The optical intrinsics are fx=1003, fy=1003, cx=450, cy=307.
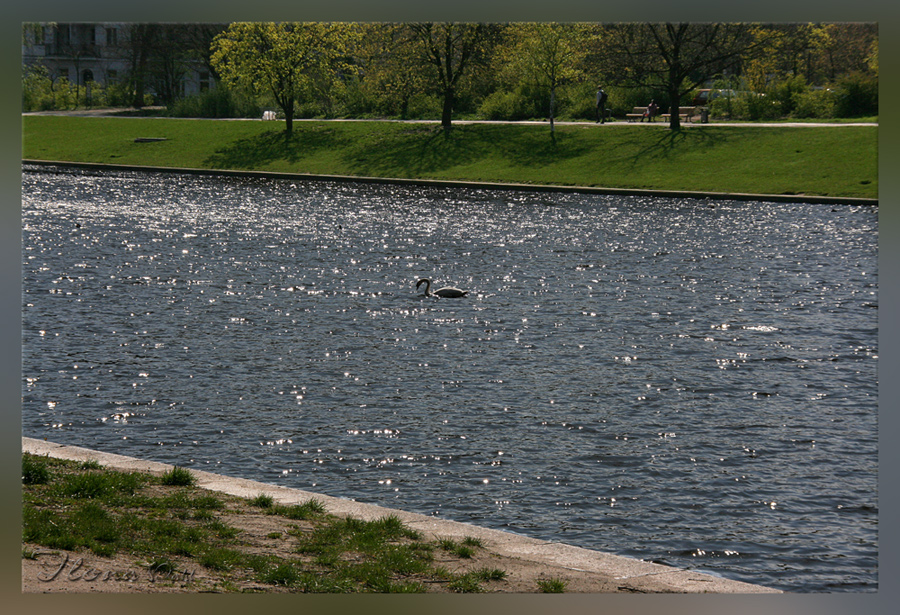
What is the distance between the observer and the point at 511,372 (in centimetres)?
1619

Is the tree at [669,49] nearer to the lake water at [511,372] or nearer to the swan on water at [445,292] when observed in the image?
the lake water at [511,372]

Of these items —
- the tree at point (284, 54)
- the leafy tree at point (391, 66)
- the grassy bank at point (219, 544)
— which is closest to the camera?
the grassy bank at point (219, 544)

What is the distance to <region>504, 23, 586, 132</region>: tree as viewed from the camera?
53375 millimetres

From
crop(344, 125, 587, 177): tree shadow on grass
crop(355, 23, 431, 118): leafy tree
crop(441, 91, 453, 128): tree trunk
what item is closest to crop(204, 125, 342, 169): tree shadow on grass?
crop(344, 125, 587, 177): tree shadow on grass

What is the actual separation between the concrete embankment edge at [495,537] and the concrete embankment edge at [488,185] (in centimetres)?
3157

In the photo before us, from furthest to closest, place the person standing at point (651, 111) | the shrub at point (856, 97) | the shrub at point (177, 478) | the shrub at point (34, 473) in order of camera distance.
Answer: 1. the person standing at point (651, 111)
2. the shrub at point (856, 97)
3. the shrub at point (177, 478)
4. the shrub at point (34, 473)

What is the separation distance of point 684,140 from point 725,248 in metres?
19.7

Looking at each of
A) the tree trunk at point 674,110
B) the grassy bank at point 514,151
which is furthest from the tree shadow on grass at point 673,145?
the tree trunk at point 674,110

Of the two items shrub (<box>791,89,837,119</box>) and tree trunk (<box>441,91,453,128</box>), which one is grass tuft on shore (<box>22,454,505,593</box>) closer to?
shrub (<box>791,89,837,119</box>)

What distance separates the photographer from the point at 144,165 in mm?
51812

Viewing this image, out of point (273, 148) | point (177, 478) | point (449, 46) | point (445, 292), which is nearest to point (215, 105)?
point (273, 148)

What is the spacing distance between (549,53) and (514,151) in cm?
849

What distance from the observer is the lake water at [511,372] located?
35.3 ft

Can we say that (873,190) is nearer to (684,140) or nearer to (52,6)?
(684,140)
